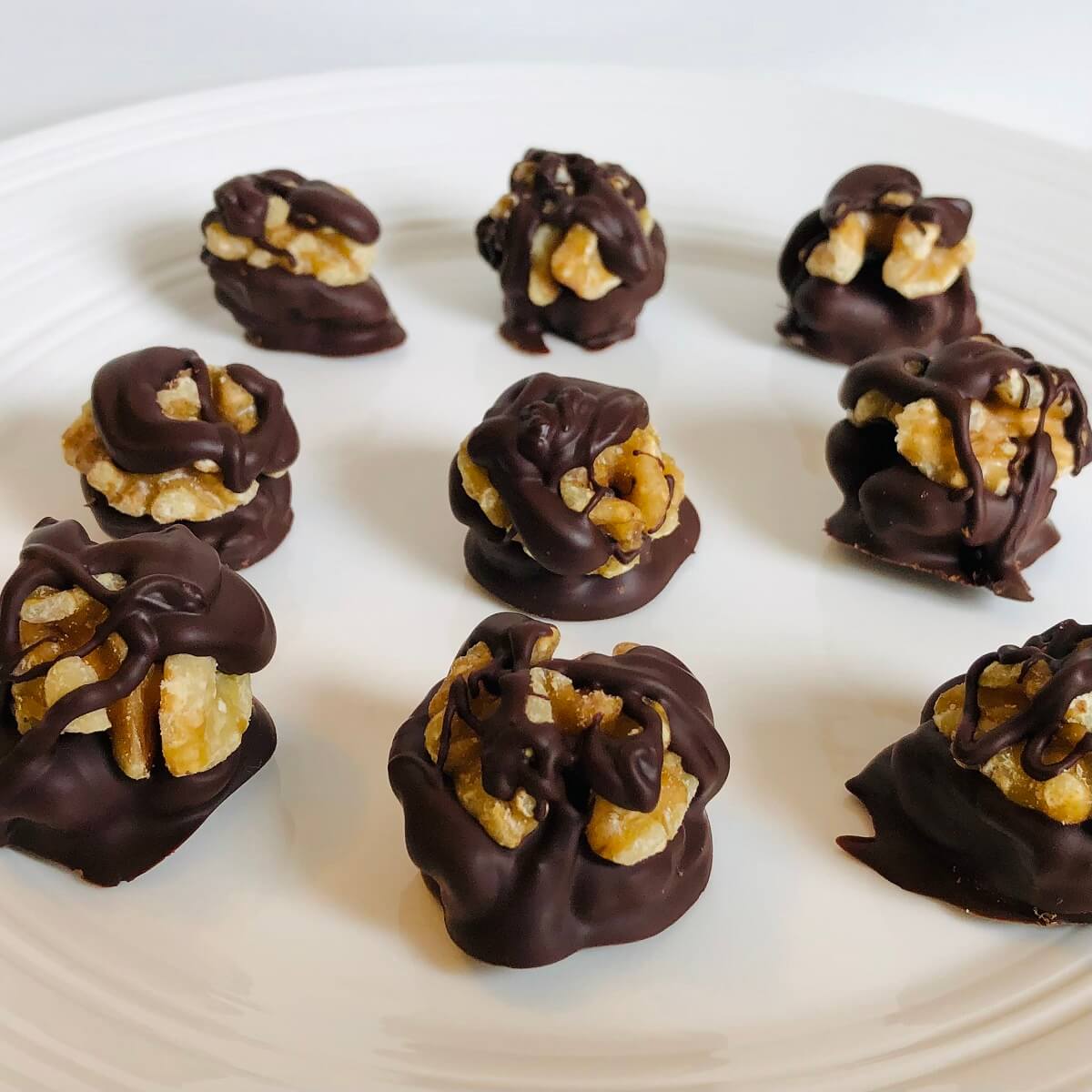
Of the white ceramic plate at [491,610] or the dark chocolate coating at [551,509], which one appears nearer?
the white ceramic plate at [491,610]

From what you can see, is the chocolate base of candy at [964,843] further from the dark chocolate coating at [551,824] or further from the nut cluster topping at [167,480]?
the nut cluster topping at [167,480]

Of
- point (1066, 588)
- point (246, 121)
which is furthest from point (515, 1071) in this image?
point (246, 121)

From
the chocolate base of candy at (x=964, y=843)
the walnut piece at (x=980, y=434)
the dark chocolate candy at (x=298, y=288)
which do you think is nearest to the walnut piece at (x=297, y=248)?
the dark chocolate candy at (x=298, y=288)

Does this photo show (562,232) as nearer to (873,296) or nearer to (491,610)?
(873,296)

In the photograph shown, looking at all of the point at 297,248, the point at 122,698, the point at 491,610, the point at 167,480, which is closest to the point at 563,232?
the point at 297,248

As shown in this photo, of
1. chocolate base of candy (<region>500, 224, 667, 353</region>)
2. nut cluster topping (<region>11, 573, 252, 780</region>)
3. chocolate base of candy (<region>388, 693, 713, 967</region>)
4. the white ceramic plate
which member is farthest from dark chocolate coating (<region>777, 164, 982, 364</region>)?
nut cluster topping (<region>11, 573, 252, 780</region>)
